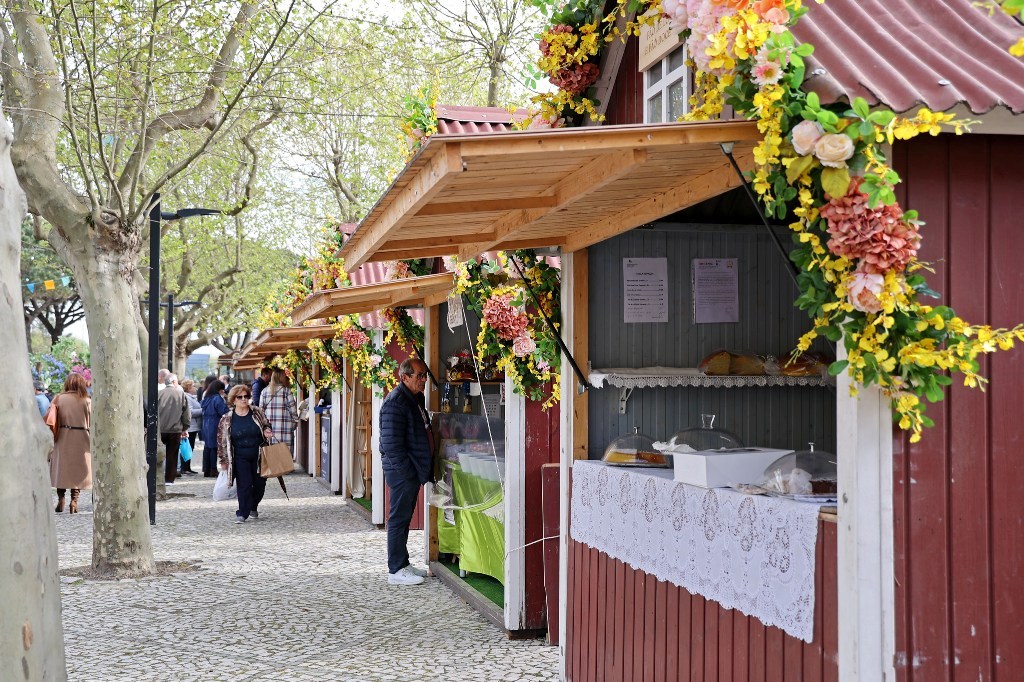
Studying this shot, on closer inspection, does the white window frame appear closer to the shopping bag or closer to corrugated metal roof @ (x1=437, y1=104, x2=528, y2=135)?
corrugated metal roof @ (x1=437, y1=104, x2=528, y2=135)

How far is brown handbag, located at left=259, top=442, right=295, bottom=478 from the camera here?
14236 millimetres

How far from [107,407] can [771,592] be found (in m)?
Result: 7.21

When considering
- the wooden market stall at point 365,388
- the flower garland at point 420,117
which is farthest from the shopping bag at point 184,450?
the flower garland at point 420,117

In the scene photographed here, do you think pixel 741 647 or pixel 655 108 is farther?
pixel 655 108

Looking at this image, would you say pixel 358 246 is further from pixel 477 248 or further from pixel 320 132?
pixel 320 132

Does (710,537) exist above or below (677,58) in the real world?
below

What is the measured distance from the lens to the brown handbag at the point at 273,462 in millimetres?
14236

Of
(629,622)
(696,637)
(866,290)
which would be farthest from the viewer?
(629,622)

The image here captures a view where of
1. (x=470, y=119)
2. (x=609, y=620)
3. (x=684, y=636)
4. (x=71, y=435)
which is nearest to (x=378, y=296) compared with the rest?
(x=470, y=119)

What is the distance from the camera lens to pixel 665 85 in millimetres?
5281

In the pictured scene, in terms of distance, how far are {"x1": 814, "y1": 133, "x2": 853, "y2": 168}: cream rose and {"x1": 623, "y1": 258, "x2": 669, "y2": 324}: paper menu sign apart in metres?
3.07

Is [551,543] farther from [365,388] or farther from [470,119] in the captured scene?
[365,388]

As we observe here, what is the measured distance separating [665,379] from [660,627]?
1551mm

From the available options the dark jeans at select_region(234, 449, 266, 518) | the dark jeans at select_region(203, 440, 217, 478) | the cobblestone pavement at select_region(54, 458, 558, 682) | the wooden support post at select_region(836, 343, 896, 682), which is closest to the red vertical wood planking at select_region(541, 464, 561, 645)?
the cobblestone pavement at select_region(54, 458, 558, 682)
